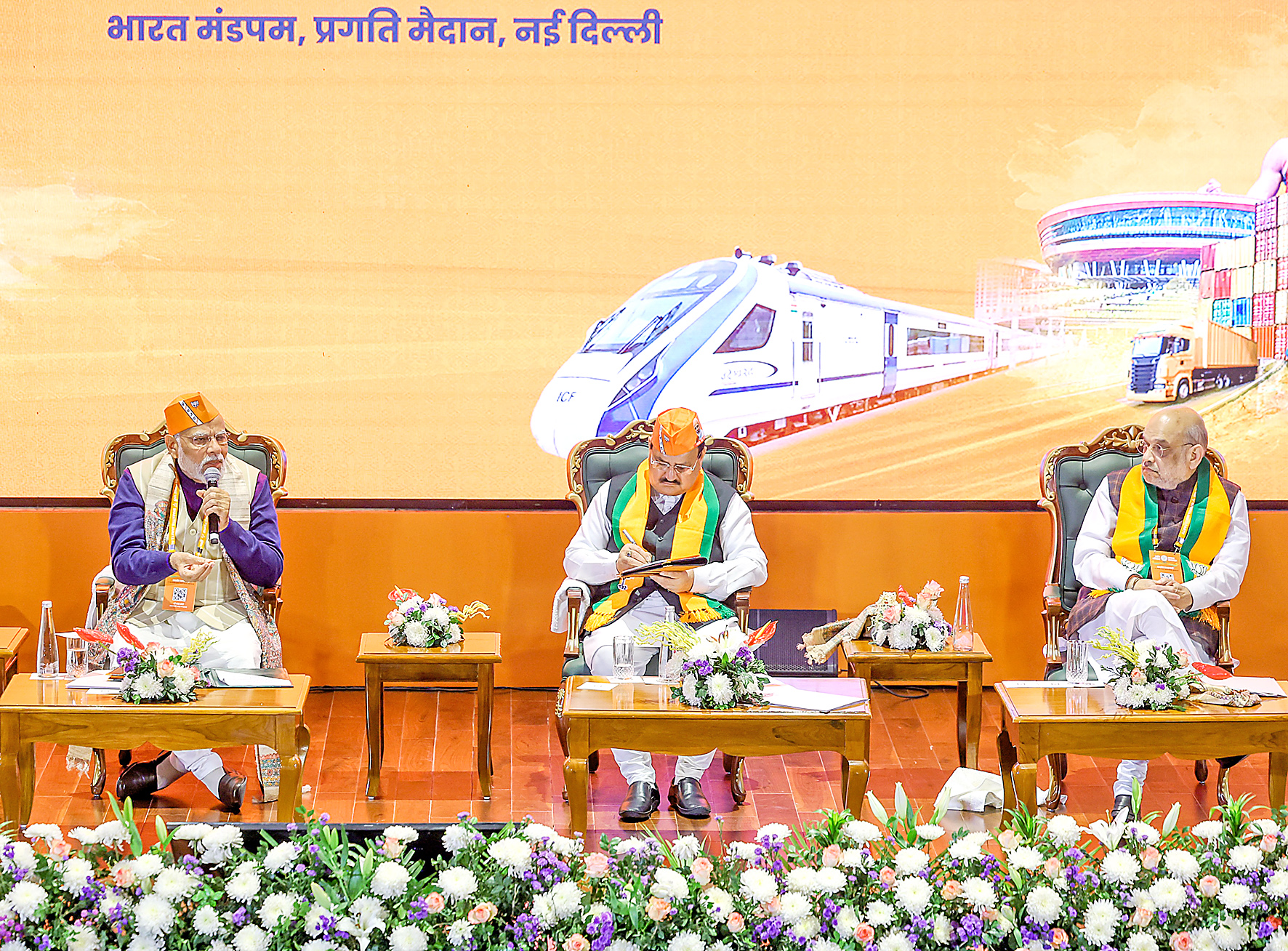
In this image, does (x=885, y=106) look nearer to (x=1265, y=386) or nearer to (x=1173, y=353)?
(x=1173, y=353)

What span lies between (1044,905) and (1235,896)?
1.12 ft

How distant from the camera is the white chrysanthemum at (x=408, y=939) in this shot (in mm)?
2299

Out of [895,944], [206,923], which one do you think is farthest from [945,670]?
[206,923]

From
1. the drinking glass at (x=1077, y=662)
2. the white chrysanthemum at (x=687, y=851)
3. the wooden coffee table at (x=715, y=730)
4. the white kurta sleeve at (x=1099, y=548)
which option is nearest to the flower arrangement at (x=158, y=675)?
the wooden coffee table at (x=715, y=730)

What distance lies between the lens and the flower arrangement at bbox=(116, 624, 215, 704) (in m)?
4.03

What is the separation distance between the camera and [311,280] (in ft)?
20.7

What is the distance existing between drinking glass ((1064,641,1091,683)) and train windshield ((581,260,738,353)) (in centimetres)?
266

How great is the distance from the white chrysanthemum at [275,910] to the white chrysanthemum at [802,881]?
0.87m

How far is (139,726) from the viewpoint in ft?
13.1

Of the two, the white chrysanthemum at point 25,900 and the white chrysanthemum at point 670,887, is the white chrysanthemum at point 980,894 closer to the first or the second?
the white chrysanthemum at point 670,887

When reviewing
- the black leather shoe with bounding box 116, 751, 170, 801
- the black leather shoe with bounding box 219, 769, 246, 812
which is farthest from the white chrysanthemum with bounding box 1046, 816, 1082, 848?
the black leather shoe with bounding box 116, 751, 170, 801

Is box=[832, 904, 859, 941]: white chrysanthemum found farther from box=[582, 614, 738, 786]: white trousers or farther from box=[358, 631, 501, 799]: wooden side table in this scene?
box=[358, 631, 501, 799]: wooden side table

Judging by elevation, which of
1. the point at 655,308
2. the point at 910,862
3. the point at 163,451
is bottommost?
the point at 910,862

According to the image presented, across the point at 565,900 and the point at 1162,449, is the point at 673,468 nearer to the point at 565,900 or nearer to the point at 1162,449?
the point at 1162,449
